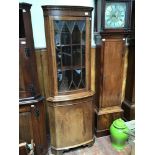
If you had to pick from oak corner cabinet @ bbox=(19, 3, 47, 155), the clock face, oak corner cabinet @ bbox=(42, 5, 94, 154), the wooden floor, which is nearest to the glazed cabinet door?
oak corner cabinet @ bbox=(42, 5, 94, 154)

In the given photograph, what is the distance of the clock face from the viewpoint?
197 cm

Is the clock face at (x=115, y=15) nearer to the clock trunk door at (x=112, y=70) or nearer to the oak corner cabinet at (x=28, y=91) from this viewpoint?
the clock trunk door at (x=112, y=70)

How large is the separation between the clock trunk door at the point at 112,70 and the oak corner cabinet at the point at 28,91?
0.89 metres

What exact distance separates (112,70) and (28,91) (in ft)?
3.65

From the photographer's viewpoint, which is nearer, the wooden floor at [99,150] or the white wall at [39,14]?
the white wall at [39,14]

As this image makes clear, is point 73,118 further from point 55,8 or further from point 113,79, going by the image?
point 55,8

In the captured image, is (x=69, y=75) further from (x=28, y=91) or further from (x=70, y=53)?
(x=28, y=91)

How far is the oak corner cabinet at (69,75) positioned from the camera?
1.69 metres

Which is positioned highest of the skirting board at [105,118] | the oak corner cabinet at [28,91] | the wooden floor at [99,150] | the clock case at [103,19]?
the clock case at [103,19]

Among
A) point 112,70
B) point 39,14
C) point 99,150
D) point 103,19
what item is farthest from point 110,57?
point 99,150

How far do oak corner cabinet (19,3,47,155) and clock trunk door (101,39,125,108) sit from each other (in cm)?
89

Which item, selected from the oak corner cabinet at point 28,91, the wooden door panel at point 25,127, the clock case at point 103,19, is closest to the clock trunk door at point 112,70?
the clock case at point 103,19
